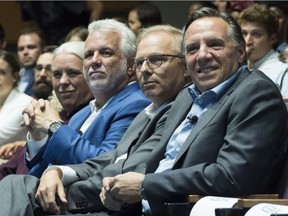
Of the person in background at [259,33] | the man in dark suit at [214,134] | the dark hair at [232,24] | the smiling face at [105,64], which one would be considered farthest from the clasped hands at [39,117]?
the person in background at [259,33]

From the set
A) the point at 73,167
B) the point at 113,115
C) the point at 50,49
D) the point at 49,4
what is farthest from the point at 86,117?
the point at 49,4

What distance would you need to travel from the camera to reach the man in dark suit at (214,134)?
407 cm

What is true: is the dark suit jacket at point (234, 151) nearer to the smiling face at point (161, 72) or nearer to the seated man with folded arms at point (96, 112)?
the smiling face at point (161, 72)

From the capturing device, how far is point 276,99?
4.14m

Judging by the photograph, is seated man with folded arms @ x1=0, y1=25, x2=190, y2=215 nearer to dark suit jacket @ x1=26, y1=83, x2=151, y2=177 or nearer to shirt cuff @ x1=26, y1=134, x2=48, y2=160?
dark suit jacket @ x1=26, y1=83, x2=151, y2=177

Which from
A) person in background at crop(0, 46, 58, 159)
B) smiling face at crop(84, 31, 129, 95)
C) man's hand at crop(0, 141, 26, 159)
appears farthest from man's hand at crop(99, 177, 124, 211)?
person in background at crop(0, 46, 58, 159)

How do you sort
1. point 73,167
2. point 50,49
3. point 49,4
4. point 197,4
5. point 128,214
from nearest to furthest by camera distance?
point 128,214, point 73,167, point 50,49, point 197,4, point 49,4

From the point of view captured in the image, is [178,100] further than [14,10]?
No

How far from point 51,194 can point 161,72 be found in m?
0.94

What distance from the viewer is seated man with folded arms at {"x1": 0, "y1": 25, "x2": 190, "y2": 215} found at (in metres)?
4.77

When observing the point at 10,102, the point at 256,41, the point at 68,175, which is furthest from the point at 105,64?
the point at 10,102

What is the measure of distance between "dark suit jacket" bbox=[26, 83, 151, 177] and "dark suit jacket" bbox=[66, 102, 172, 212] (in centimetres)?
20

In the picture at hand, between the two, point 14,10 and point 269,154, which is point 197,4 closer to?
point 14,10

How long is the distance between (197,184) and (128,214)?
671mm
